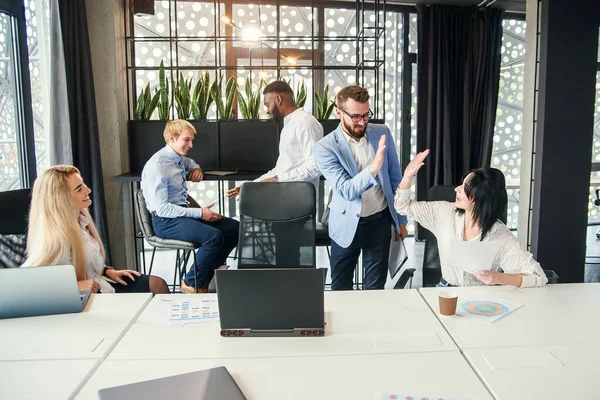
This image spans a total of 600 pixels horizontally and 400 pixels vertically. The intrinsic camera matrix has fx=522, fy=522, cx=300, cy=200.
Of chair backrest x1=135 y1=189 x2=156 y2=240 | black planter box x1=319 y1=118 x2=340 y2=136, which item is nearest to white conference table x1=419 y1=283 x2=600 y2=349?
chair backrest x1=135 y1=189 x2=156 y2=240

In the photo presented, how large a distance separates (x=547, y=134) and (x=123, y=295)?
127 inches

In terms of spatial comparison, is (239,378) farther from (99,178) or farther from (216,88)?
(216,88)

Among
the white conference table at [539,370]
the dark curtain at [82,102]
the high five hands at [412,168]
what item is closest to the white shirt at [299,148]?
the high five hands at [412,168]

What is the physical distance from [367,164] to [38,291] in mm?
1638

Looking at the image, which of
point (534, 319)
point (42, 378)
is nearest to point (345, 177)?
point (534, 319)

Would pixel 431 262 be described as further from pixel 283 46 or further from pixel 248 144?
pixel 283 46

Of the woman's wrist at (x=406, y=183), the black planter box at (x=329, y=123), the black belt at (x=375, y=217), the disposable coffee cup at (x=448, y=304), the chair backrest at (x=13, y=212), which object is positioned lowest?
the disposable coffee cup at (x=448, y=304)

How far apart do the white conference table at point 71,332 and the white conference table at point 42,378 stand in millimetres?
24

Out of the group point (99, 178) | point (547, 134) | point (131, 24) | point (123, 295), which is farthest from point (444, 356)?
point (131, 24)

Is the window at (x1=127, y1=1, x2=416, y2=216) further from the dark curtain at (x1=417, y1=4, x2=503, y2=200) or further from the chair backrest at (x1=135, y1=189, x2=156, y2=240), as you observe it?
the chair backrest at (x1=135, y1=189, x2=156, y2=240)

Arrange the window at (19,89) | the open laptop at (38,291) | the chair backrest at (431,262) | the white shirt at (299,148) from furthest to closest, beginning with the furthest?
the window at (19,89), the white shirt at (299,148), the chair backrest at (431,262), the open laptop at (38,291)

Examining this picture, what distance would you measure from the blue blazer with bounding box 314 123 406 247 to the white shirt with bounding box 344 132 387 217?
0.09 feet

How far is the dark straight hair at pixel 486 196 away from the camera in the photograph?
221 centimetres

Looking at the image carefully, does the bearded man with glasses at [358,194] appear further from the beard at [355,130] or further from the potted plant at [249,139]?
the potted plant at [249,139]
